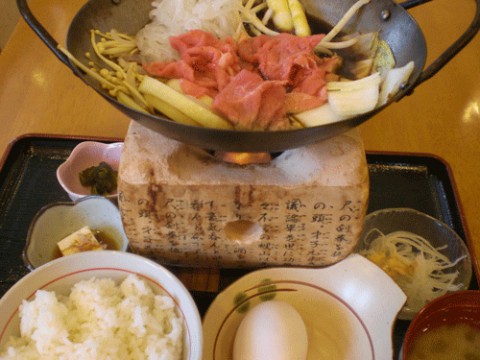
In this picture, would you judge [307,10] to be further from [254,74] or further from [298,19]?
[254,74]

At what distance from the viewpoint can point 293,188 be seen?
1.19 meters

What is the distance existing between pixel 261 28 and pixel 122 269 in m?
0.93

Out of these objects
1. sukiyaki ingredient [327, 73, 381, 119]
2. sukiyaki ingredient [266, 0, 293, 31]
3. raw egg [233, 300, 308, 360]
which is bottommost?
raw egg [233, 300, 308, 360]

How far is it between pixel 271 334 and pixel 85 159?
1.06 metres

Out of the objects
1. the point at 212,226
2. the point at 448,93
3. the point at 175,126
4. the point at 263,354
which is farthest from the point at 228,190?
the point at 448,93

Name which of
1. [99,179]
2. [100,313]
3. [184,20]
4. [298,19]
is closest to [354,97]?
[298,19]

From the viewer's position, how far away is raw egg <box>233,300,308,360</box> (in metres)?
1.16

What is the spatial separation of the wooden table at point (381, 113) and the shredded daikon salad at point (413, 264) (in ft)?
0.87

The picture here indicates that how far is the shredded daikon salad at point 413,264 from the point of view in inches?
57.4

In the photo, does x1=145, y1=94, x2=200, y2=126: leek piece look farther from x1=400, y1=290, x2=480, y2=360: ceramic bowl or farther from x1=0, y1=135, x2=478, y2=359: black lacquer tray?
x1=400, y1=290, x2=480, y2=360: ceramic bowl

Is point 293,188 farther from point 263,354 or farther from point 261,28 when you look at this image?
point 261,28

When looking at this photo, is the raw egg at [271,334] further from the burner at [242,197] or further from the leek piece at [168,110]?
the leek piece at [168,110]

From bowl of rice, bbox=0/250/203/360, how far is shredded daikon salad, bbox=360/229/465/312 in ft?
2.50

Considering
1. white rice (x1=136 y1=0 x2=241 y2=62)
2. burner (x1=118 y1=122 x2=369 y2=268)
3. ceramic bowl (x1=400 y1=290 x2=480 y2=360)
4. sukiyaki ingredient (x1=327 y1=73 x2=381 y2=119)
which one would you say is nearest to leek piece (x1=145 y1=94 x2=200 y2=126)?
burner (x1=118 y1=122 x2=369 y2=268)
